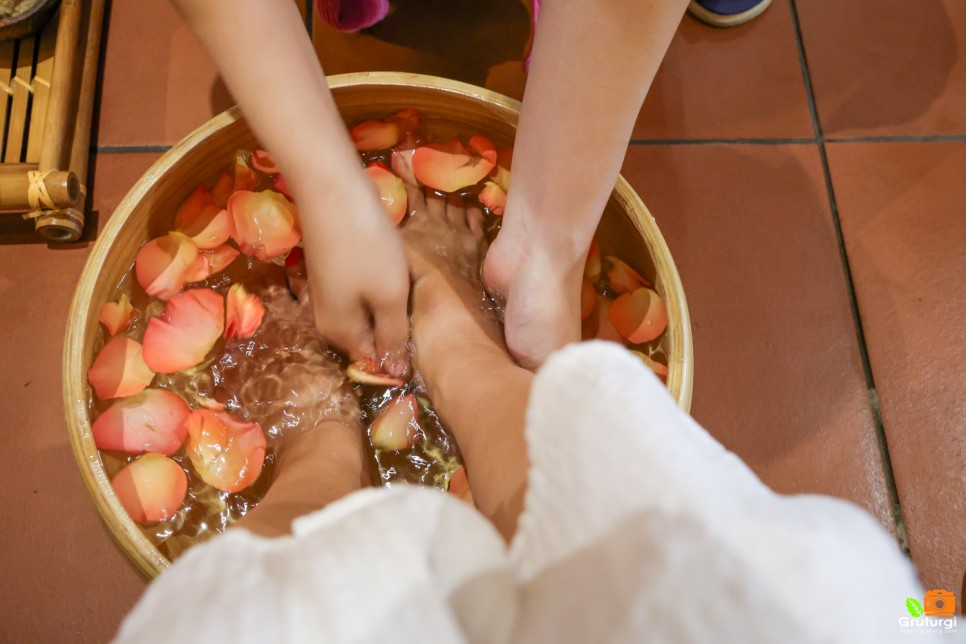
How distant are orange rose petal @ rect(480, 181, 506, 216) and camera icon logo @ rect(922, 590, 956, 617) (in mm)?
675

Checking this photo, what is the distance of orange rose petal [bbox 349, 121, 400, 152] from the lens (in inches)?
32.1

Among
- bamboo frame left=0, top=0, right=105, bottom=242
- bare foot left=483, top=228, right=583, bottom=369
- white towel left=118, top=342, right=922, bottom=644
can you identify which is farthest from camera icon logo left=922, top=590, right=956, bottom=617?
bamboo frame left=0, top=0, right=105, bottom=242

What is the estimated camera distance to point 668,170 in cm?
96

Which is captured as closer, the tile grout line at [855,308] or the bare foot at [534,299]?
the bare foot at [534,299]

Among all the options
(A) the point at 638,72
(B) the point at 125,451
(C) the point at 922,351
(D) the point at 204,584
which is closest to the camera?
(D) the point at 204,584

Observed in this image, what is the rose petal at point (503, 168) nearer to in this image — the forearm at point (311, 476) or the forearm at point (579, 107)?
the forearm at point (579, 107)

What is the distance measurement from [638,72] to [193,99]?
0.70 m

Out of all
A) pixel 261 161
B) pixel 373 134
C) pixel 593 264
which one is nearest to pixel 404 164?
pixel 373 134

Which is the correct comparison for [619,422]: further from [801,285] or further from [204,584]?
[801,285]

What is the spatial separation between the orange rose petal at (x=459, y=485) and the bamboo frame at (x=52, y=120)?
55 centimetres

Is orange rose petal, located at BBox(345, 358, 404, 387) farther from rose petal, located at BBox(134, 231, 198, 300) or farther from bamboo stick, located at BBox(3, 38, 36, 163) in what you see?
bamboo stick, located at BBox(3, 38, 36, 163)

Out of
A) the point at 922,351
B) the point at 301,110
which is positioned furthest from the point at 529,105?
the point at 922,351

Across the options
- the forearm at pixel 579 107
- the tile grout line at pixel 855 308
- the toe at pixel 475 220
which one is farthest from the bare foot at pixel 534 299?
the tile grout line at pixel 855 308

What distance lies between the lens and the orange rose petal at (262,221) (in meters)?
0.76
